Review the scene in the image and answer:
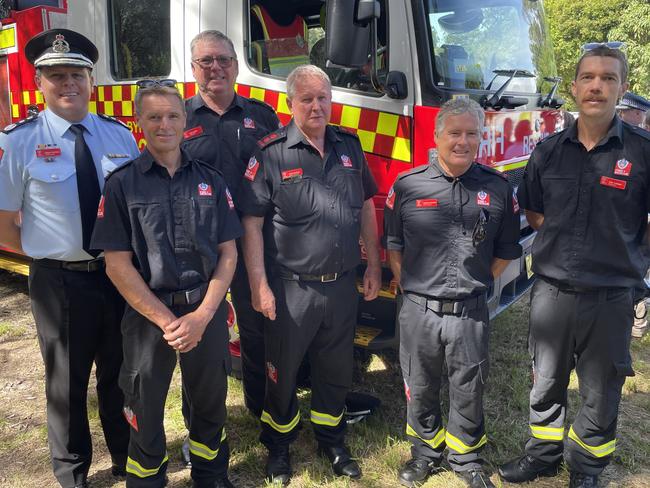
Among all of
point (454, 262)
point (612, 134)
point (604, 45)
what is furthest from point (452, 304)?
point (604, 45)

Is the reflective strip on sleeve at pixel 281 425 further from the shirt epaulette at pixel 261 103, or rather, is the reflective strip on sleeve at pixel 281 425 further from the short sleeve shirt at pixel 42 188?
the shirt epaulette at pixel 261 103

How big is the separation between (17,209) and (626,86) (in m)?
2.42

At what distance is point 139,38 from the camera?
137 inches

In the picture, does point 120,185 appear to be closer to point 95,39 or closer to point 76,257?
point 76,257

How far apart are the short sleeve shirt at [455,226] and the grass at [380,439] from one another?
2.95ft

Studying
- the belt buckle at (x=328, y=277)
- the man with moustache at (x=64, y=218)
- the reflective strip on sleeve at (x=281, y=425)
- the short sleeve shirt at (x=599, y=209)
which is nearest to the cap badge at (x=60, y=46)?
the man with moustache at (x=64, y=218)

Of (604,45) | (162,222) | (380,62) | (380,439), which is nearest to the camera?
(162,222)

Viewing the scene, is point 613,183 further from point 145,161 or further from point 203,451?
point 203,451

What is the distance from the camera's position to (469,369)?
7.86ft

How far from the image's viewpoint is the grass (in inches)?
105

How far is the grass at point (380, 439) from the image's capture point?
2658 millimetres

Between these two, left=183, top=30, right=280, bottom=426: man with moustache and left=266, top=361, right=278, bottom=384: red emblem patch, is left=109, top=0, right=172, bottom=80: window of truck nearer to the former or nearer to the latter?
left=183, top=30, right=280, bottom=426: man with moustache

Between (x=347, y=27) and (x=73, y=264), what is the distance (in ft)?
4.88

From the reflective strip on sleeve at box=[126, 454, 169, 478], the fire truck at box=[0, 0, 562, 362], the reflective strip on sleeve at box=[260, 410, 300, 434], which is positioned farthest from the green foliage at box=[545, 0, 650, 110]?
the reflective strip on sleeve at box=[126, 454, 169, 478]
